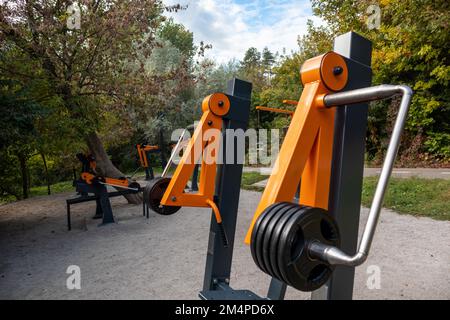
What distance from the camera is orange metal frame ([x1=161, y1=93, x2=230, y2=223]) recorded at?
231 centimetres

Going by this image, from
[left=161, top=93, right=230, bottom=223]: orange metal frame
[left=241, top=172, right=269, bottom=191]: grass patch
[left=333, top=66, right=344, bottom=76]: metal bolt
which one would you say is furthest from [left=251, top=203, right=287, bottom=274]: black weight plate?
[left=241, top=172, right=269, bottom=191]: grass patch

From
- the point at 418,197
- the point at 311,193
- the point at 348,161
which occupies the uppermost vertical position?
the point at 348,161

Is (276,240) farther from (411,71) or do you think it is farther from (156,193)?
(411,71)

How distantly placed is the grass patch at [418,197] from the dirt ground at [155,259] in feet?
1.23

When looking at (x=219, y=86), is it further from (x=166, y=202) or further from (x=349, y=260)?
(x=349, y=260)

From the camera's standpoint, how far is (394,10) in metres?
8.36

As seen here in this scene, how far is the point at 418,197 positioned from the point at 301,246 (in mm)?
6505

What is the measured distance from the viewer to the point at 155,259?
4.04 metres

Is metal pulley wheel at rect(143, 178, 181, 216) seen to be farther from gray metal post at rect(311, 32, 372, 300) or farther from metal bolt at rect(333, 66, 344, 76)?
metal bolt at rect(333, 66, 344, 76)

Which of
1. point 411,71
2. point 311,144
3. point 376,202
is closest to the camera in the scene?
point 376,202

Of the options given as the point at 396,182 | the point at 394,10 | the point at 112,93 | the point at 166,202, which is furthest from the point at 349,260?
the point at 394,10

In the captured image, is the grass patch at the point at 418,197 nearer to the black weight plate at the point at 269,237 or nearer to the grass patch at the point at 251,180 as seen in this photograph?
the grass patch at the point at 251,180

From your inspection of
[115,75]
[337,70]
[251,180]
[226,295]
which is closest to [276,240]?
[337,70]

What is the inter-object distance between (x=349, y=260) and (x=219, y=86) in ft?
57.4
